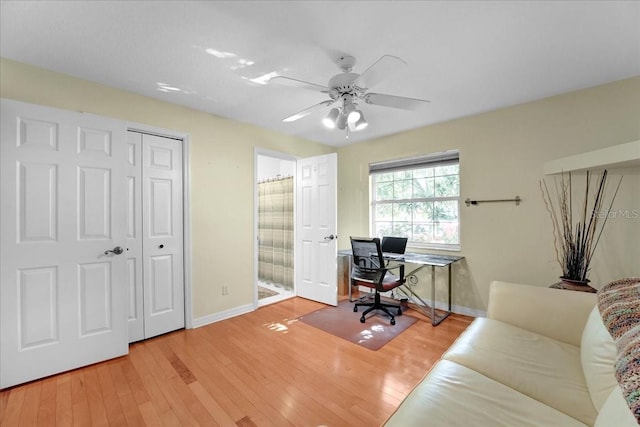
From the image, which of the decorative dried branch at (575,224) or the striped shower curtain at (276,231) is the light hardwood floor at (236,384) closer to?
the decorative dried branch at (575,224)

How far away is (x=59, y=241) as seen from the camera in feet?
6.82

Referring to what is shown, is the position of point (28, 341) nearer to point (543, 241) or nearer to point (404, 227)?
point (404, 227)

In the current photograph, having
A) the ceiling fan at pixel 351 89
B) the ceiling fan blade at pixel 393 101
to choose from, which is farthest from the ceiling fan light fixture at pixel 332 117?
the ceiling fan blade at pixel 393 101

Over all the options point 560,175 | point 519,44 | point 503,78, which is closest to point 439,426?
point 519,44

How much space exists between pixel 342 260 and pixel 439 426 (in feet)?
10.4

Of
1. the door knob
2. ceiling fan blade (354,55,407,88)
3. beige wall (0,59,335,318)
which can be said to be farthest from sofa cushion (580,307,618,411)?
the door knob

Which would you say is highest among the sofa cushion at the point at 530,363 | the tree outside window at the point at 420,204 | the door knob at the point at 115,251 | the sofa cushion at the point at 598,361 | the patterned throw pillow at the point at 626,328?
the tree outside window at the point at 420,204

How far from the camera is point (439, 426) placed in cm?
95

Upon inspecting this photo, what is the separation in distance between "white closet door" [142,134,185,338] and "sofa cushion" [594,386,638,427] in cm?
320

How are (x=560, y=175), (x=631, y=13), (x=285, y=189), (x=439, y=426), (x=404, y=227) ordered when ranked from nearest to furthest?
(x=439, y=426) → (x=631, y=13) → (x=560, y=175) → (x=404, y=227) → (x=285, y=189)

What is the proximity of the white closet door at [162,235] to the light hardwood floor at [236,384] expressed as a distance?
0.25m

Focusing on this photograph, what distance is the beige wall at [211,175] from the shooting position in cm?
239

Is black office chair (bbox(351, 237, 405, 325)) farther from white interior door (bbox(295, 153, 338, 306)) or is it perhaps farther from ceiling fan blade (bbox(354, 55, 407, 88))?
ceiling fan blade (bbox(354, 55, 407, 88))

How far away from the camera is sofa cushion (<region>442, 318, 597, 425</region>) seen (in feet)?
3.79
